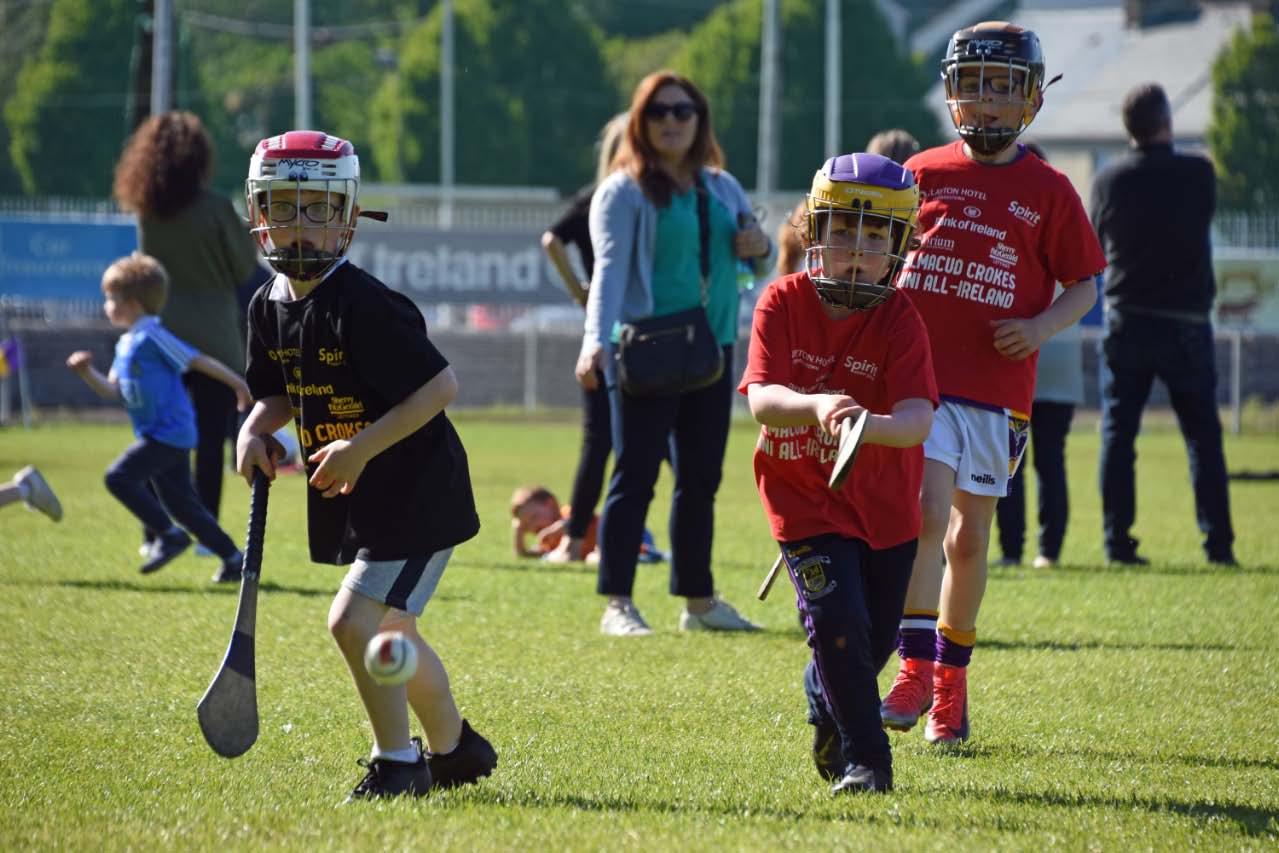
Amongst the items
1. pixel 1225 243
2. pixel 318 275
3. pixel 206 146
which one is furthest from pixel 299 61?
pixel 318 275

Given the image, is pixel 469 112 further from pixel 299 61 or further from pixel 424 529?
pixel 424 529

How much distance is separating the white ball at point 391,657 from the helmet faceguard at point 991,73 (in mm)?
2328

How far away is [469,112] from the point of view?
174 feet

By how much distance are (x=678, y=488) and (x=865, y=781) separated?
10.2 feet

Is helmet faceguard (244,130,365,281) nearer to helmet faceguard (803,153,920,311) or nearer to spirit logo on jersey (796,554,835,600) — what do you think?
helmet faceguard (803,153,920,311)

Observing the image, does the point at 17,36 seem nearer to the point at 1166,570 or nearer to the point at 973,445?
the point at 1166,570

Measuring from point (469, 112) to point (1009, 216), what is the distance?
48771 millimetres

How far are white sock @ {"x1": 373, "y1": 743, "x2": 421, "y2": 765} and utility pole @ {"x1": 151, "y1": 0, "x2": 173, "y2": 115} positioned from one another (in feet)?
77.4

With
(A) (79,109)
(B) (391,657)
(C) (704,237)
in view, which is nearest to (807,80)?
(A) (79,109)

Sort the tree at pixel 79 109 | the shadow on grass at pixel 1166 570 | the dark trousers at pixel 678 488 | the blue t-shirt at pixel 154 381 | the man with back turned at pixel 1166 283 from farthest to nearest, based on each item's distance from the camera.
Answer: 1. the tree at pixel 79 109
2. the man with back turned at pixel 1166 283
3. the shadow on grass at pixel 1166 570
4. the blue t-shirt at pixel 154 381
5. the dark trousers at pixel 678 488

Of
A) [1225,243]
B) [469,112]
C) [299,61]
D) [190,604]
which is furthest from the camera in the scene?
[469,112]

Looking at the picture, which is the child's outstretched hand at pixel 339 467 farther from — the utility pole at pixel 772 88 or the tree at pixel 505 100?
the tree at pixel 505 100

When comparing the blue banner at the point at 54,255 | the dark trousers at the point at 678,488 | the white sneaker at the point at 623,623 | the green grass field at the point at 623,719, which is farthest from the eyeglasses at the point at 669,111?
the blue banner at the point at 54,255

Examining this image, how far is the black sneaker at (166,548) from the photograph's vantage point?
28.9 ft
